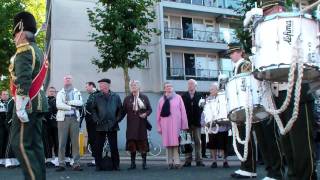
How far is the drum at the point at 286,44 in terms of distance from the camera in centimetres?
414

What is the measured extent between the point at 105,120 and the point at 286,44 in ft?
24.5

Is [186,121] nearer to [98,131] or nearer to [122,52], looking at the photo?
[98,131]

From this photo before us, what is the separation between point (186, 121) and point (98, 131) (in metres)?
2.23

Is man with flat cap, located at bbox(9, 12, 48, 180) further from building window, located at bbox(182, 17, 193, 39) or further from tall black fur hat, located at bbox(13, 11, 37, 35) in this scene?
building window, located at bbox(182, 17, 193, 39)

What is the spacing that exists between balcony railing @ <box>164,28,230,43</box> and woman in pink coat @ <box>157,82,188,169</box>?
2458cm

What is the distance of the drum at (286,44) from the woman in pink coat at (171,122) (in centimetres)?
733

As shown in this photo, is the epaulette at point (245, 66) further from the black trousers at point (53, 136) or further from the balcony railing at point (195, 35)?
the balcony railing at point (195, 35)

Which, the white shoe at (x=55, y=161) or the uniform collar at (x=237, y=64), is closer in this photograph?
the uniform collar at (x=237, y=64)

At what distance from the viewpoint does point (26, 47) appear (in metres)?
6.08

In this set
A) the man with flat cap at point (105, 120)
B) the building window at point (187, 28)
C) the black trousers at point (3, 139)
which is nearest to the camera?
the man with flat cap at point (105, 120)

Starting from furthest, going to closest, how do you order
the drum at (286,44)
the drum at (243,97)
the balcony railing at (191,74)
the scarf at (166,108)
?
the balcony railing at (191,74) < the scarf at (166,108) < the drum at (243,97) < the drum at (286,44)

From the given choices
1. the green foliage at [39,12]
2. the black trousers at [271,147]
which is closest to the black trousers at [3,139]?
the black trousers at [271,147]

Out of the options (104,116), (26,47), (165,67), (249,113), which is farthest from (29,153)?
(165,67)

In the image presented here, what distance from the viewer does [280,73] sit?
4.35 m
